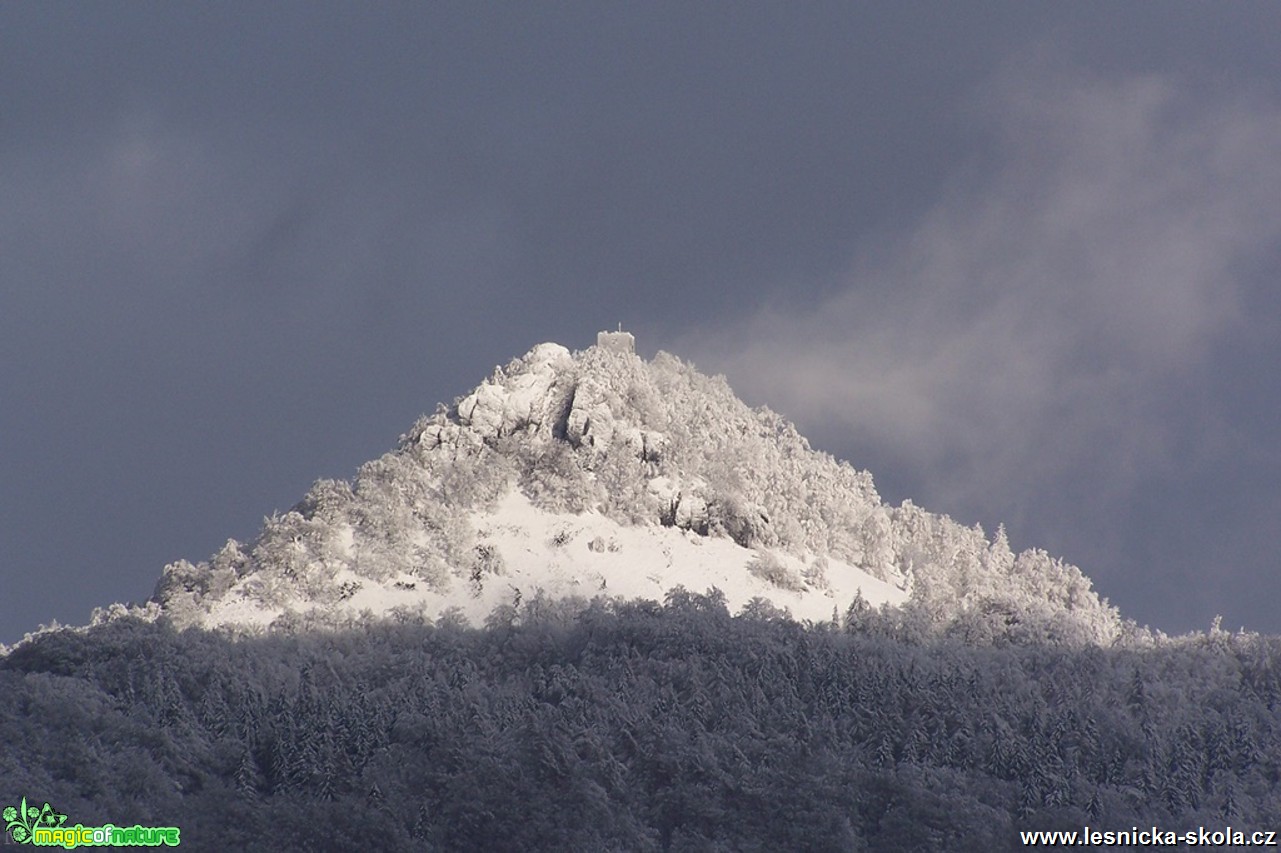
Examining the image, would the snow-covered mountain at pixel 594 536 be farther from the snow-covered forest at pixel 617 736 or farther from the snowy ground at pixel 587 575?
the snow-covered forest at pixel 617 736

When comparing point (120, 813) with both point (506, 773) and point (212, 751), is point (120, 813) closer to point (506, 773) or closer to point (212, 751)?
point (212, 751)

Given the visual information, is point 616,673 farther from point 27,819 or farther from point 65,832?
point 27,819

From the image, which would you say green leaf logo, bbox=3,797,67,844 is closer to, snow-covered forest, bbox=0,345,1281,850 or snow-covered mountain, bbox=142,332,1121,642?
snow-covered forest, bbox=0,345,1281,850

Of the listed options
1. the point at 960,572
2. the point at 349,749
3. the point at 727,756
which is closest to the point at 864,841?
the point at 727,756

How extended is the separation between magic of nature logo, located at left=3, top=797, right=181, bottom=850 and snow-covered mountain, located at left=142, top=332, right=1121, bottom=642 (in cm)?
2944

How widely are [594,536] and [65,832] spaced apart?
50.2 metres

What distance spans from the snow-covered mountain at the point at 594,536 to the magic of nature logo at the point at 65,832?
29.4 metres

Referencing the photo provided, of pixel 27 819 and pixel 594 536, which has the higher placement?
pixel 594 536

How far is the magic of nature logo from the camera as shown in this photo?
98.4 meters

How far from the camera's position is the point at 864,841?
4158 inches

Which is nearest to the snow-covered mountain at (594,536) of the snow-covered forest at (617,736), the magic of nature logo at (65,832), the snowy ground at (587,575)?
the snowy ground at (587,575)

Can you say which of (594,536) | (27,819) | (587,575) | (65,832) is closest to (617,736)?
(587,575)

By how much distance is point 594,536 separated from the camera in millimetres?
140125

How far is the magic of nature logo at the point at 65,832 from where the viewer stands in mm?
98375
